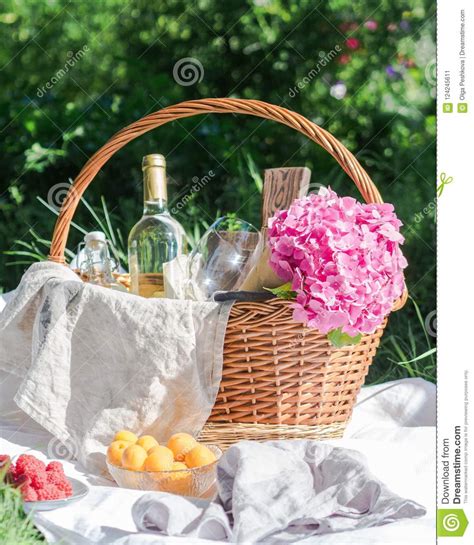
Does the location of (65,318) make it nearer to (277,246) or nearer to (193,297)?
(193,297)

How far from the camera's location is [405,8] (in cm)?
394

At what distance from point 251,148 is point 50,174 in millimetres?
995

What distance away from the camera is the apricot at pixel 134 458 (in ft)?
5.18

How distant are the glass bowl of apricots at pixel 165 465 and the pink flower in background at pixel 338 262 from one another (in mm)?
355

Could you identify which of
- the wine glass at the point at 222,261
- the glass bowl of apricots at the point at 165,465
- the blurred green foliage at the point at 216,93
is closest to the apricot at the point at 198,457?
the glass bowl of apricots at the point at 165,465

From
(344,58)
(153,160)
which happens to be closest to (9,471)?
(153,160)

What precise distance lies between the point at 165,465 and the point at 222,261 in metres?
0.61

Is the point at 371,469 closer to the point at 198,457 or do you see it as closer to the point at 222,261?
the point at 198,457

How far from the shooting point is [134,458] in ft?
5.19

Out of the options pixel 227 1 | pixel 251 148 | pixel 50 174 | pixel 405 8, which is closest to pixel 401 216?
pixel 251 148

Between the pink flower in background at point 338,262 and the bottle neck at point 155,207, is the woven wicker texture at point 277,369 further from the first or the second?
the bottle neck at point 155,207

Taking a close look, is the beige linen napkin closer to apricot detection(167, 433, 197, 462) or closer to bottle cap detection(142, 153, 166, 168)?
apricot detection(167, 433, 197, 462)

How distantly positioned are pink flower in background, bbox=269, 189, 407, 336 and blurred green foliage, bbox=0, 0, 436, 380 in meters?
2.01

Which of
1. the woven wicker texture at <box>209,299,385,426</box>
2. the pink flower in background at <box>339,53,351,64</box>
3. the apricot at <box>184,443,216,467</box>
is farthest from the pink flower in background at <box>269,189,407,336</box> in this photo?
the pink flower in background at <box>339,53,351,64</box>
